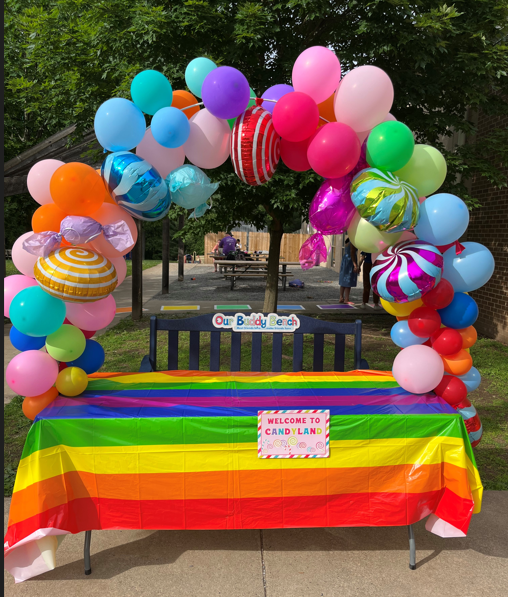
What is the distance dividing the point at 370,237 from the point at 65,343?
1885 millimetres

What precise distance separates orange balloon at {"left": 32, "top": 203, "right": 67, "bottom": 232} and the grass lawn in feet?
6.57

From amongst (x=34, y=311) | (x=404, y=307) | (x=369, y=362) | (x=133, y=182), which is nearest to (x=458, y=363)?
(x=404, y=307)

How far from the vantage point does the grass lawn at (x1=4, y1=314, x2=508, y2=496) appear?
424 centimetres

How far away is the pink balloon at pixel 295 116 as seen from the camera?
9.37 feet

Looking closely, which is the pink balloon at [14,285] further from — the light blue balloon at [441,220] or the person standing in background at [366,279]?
the person standing in background at [366,279]

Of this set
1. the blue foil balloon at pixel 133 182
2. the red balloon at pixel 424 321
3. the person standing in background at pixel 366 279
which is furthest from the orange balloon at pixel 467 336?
the person standing in background at pixel 366 279

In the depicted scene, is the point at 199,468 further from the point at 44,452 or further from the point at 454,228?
the point at 454,228

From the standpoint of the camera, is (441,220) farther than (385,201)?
Yes

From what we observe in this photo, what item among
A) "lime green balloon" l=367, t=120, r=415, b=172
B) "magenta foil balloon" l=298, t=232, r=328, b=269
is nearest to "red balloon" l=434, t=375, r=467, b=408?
Result: "magenta foil balloon" l=298, t=232, r=328, b=269

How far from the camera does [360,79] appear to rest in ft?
9.23

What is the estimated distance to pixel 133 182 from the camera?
2848 mm

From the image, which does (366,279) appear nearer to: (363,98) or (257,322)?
(257,322)

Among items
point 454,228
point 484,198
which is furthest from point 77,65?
point 484,198

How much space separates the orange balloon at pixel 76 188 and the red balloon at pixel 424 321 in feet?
6.51
